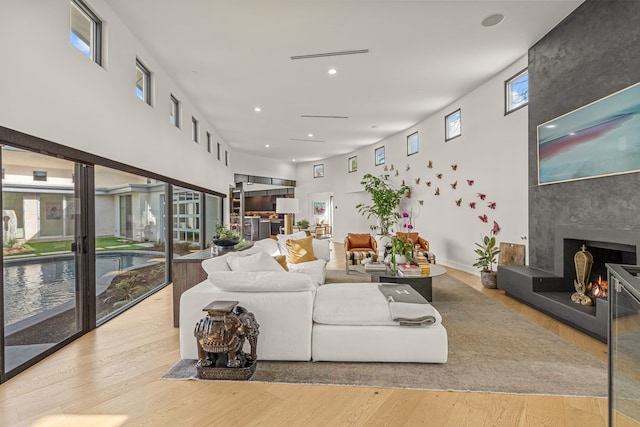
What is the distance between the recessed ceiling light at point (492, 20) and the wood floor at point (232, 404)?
3.91 metres

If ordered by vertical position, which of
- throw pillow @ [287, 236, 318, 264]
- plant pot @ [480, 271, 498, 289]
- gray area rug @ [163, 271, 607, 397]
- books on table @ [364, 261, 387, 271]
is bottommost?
gray area rug @ [163, 271, 607, 397]

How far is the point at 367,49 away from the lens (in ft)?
14.4

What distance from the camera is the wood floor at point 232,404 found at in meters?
1.89

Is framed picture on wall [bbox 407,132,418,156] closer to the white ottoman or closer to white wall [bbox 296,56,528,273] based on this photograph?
white wall [bbox 296,56,528,273]

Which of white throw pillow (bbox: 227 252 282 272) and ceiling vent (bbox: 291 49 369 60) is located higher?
ceiling vent (bbox: 291 49 369 60)

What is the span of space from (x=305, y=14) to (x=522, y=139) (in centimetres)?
374

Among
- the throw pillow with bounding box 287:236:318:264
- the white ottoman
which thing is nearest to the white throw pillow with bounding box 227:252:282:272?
the white ottoman

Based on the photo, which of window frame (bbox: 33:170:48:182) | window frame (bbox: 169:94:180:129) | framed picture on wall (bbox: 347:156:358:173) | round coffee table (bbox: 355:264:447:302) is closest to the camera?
window frame (bbox: 33:170:48:182)

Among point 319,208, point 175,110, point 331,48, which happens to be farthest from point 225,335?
point 319,208

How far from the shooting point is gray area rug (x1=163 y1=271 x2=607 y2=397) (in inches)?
88.4

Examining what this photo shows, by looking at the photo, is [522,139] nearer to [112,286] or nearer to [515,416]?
[515,416]

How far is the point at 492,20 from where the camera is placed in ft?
12.3

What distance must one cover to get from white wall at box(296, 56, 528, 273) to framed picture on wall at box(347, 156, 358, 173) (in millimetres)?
1784

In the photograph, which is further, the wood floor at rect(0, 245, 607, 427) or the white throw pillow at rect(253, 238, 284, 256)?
the white throw pillow at rect(253, 238, 284, 256)
